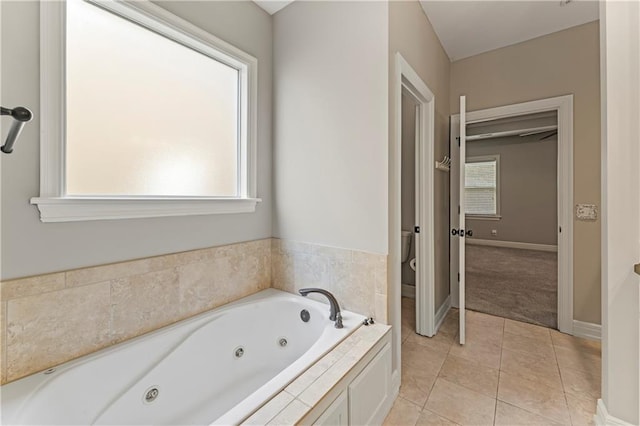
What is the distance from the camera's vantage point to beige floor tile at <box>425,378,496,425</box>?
57.7 inches

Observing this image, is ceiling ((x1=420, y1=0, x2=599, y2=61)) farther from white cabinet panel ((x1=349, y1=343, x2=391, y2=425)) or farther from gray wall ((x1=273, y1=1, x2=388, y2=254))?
white cabinet panel ((x1=349, y1=343, x2=391, y2=425))

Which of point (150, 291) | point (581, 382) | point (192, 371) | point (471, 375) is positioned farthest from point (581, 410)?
point (150, 291)

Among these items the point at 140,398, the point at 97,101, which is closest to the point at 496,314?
the point at 140,398

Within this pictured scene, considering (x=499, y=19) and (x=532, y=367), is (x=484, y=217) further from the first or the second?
(x=532, y=367)

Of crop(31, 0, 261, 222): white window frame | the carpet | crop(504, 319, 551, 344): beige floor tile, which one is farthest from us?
the carpet

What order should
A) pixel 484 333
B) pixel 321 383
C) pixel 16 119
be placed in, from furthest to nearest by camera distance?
pixel 484 333
pixel 321 383
pixel 16 119

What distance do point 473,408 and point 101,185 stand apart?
234 centimetres

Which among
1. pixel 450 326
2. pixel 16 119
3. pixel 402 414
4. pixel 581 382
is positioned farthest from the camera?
pixel 450 326

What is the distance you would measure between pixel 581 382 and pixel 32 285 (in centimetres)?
303

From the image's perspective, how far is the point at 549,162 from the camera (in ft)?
18.4

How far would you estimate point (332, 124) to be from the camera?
1746mm

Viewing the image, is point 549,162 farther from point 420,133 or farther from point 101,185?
point 101,185

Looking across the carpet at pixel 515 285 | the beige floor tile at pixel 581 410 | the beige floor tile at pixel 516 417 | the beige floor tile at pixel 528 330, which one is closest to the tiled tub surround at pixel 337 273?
the beige floor tile at pixel 516 417

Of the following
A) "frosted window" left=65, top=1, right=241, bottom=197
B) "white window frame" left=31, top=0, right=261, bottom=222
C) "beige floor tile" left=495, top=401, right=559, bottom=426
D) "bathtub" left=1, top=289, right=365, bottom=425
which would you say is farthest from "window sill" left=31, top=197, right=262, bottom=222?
"beige floor tile" left=495, top=401, right=559, bottom=426
